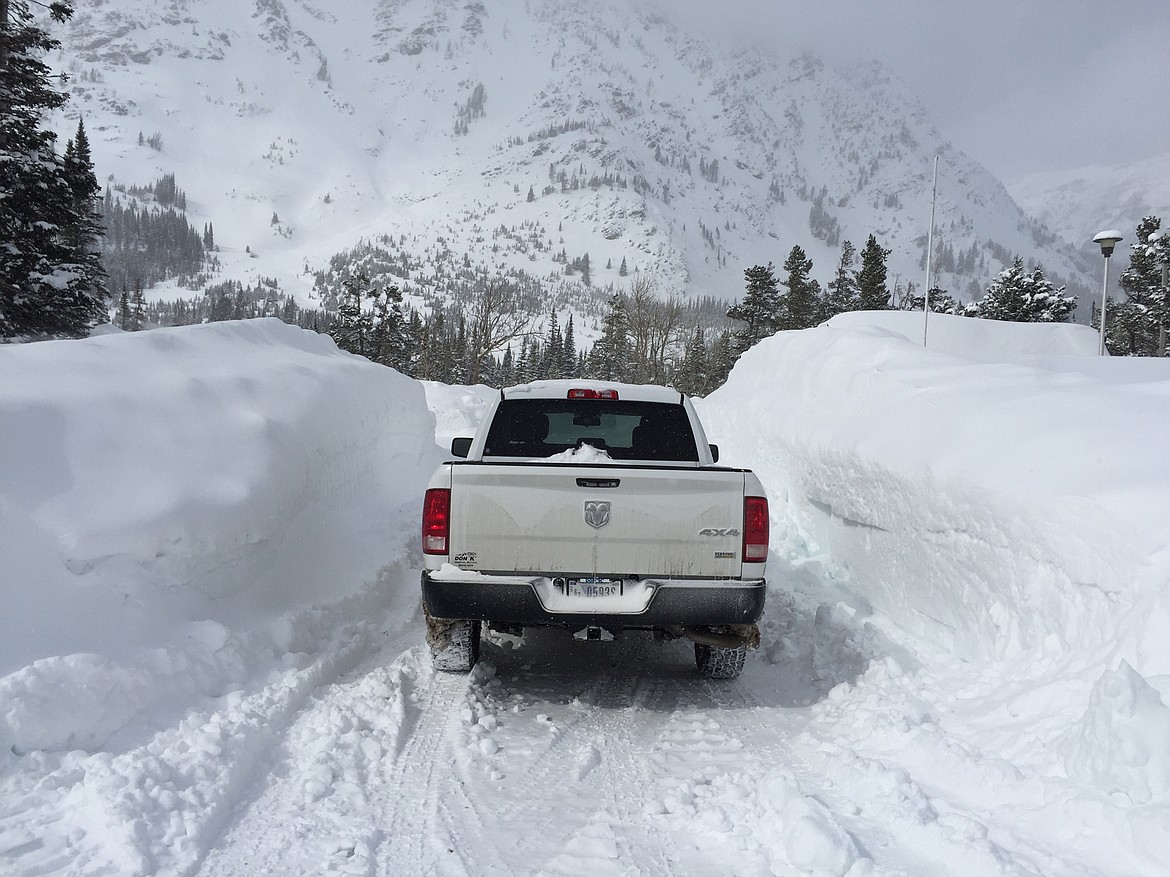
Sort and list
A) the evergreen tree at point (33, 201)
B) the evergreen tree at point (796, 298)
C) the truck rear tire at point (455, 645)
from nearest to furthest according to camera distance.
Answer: the truck rear tire at point (455, 645), the evergreen tree at point (33, 201), the evergreen tree at point (796, 298)

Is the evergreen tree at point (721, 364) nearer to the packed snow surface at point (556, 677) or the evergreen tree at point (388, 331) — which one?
the evergreen tree at point (388, 331)

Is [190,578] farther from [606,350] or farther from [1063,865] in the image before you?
[606,350]

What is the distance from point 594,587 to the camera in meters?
4.20

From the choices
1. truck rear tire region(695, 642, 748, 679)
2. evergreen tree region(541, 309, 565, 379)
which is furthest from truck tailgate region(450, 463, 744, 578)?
evergreen tree region(541, 309, 565, 379)

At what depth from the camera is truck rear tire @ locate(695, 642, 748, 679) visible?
4.85 m

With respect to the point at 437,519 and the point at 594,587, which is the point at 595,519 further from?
the point at 437,519

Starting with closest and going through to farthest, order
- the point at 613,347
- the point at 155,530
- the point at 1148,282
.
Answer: the point at 155,530, the point at 1148,282, the point at 613,347

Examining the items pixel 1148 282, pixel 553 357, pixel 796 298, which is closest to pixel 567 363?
pixel 553 357

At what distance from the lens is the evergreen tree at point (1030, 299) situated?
51.0 metres

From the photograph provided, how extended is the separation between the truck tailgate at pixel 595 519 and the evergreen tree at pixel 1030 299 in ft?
181

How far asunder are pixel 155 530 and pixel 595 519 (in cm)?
274

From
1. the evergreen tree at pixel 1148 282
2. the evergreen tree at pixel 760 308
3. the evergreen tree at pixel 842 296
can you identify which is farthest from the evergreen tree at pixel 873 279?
the evergreen tree at pixel 1148 282

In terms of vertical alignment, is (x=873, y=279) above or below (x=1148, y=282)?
above

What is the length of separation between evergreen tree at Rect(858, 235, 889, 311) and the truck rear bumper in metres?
56.0
